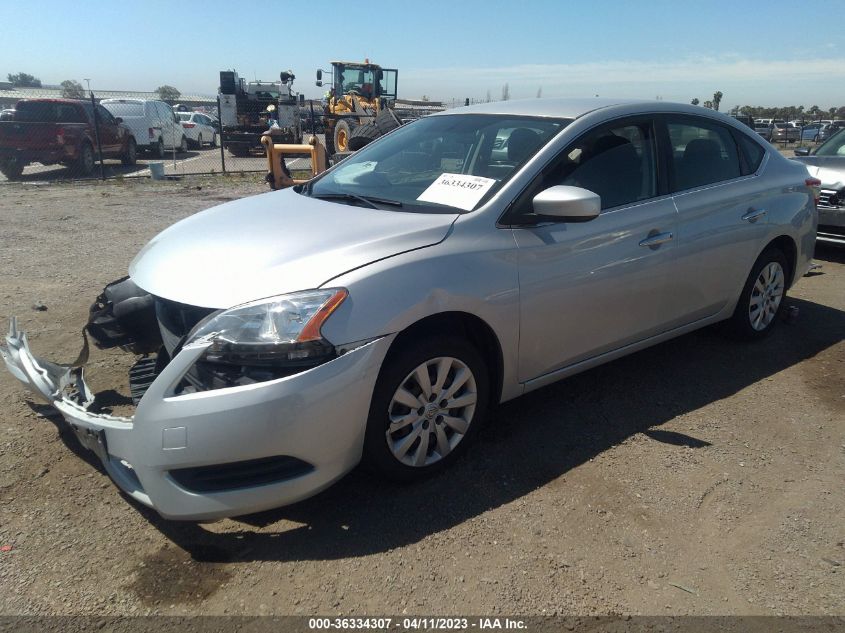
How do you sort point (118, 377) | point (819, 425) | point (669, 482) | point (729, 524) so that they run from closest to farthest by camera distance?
point (729, 524), point (669, 482), point (819, 425), point (118, 377)

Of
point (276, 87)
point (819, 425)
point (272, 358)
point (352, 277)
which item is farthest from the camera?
point (276, 87)

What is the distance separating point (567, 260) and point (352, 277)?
4.06ft

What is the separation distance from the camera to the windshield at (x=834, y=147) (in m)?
8.54

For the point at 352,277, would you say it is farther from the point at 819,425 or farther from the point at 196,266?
the point at 819,425

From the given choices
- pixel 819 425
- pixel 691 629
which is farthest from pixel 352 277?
pixel 819 425

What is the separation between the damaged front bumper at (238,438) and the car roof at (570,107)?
1.90 m

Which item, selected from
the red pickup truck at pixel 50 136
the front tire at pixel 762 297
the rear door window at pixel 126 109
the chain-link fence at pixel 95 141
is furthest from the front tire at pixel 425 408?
the rear door window at pixel 126 109

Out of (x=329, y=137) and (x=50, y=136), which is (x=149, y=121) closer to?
(x=329, y=137)

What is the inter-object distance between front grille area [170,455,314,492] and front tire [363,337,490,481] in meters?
0.41

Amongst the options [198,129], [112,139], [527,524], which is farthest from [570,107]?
[198,129]

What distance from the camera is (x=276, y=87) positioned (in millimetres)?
26781

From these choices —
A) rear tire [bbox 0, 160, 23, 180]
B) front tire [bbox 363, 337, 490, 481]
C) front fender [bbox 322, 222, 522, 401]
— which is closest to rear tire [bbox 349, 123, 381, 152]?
rear tire [bbox 0, 160, 23, 180]

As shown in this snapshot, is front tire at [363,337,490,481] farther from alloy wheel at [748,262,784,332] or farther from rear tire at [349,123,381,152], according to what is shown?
rear tire at [349,123,381,152]

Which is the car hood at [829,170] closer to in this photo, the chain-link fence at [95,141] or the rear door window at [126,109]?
the chain-link fence at [95,141]
